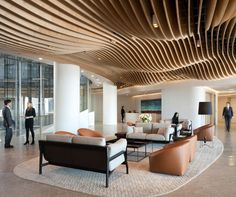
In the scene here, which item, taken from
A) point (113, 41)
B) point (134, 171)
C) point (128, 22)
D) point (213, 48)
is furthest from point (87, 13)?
point (213, 48)

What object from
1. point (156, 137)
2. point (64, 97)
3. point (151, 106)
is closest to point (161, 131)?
point (156, 137)

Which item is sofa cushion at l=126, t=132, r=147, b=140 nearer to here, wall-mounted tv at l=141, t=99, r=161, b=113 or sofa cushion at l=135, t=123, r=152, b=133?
sofa cushion at l=135, t=123, r=152, b=133

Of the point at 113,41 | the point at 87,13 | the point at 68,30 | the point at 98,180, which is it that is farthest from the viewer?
the point at 113,41

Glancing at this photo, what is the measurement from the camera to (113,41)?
6727 mm

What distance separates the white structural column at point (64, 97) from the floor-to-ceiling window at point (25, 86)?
8.99ft

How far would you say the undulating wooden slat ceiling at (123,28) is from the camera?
4434 mm

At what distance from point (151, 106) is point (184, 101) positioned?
7567 mm

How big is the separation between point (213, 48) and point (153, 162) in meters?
4.86

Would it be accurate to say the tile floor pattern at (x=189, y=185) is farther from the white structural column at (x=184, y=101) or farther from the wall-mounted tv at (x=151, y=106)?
the wall-mounted tv at (x=151, y=106)

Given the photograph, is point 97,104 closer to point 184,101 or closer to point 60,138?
point 184,101

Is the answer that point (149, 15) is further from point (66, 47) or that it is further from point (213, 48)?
point (213, 48)

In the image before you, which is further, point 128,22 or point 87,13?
point 128,22

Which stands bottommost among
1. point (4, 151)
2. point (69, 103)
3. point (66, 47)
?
point (4, 151)

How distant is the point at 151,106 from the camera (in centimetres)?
2236
